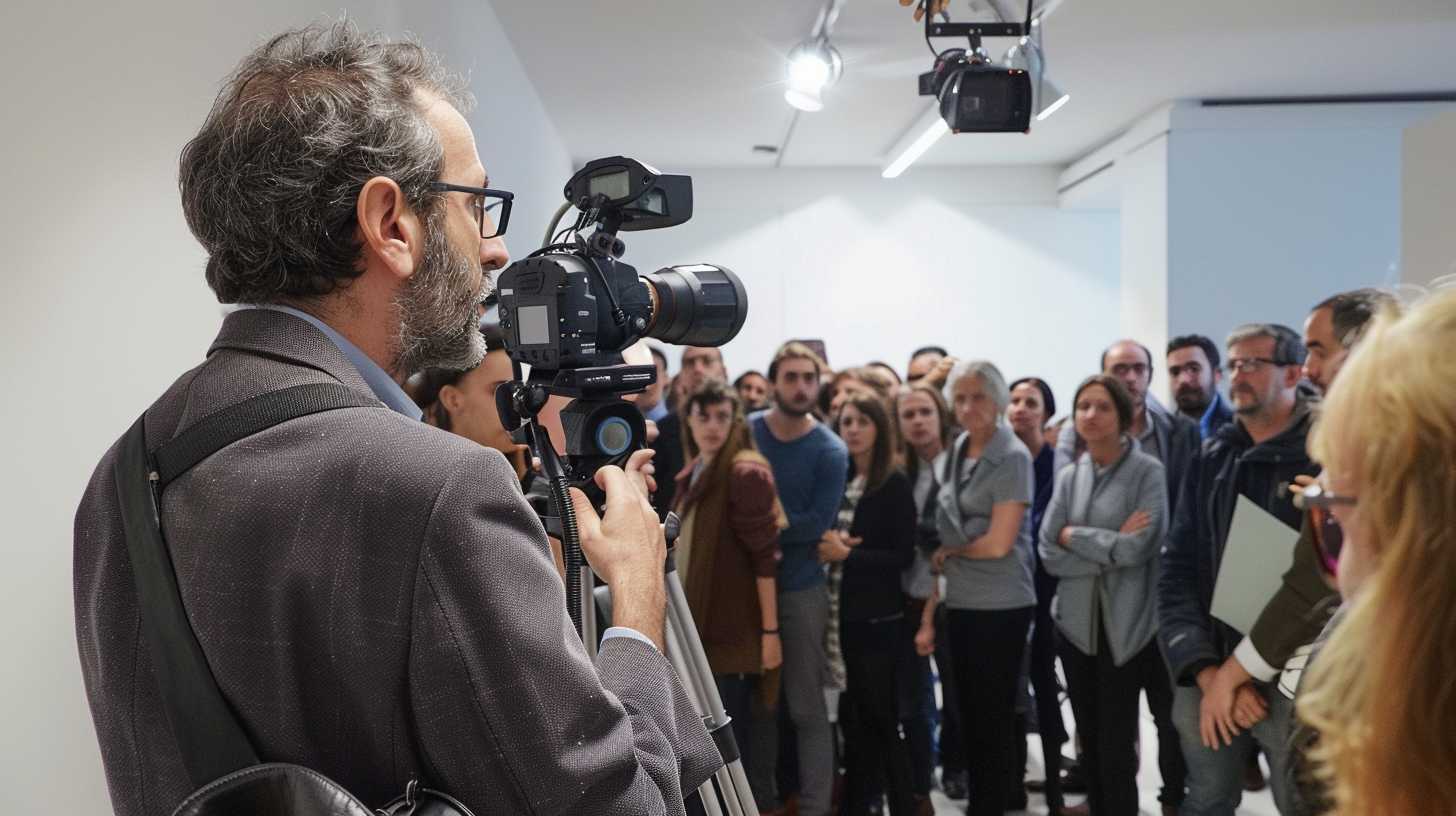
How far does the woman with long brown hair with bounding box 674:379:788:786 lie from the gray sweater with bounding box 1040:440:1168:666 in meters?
0.92

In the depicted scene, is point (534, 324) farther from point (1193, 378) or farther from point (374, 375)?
point (1193, 378)

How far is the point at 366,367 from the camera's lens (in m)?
0.98

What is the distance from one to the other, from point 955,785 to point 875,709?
81 centimetres

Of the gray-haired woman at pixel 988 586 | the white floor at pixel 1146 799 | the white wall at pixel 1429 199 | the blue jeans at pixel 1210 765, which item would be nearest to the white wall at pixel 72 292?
the gray-haired woman at pixel 988 586

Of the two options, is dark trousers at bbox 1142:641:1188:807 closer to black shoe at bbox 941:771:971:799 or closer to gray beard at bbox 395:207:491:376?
black shoe at bbox 941:771:971:799

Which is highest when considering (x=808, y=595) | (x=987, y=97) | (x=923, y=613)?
(x=987, y=97)

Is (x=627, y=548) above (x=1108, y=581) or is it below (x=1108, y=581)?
above

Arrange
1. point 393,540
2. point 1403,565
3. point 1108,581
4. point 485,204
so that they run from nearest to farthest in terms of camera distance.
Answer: point 1403,565 → point 393,540 → point 485,204 → point 1108,581

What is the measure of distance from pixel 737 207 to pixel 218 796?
9.22m

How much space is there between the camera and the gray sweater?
329 cm

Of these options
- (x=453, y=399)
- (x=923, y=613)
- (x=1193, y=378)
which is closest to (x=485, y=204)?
(x=453, y=399)

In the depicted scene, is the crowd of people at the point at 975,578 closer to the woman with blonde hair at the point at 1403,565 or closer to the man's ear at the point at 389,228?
the woman with blonde hair at the point at 1403,565

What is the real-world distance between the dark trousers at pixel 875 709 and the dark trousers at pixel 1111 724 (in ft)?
1.86

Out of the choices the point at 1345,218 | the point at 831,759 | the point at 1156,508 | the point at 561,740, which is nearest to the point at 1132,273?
the point at 1345,218
